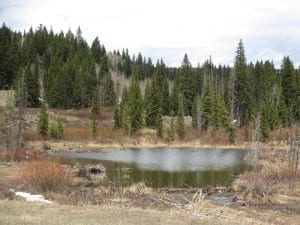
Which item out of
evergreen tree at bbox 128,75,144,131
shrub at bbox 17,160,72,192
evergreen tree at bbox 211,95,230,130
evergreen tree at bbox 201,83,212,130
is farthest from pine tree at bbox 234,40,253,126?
shrub at bbox 17,160,72,192

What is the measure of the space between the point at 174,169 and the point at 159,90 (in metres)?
64.2

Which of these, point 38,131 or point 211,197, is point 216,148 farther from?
point 211,197

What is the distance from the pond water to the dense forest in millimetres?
20744

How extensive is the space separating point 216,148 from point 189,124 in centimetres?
2970

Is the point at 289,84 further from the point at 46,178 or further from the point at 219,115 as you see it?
the point at 46,178

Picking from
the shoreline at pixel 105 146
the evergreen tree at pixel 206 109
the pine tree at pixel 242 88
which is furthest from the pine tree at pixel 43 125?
the pine tree at pixel 242 88

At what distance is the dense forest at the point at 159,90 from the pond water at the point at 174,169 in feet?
68.1

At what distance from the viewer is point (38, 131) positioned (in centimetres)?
8300

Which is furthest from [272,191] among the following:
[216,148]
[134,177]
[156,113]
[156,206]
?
[156,113]

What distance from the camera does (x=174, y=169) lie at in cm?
4838

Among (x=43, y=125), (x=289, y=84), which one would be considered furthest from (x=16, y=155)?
(x=289, y=84)

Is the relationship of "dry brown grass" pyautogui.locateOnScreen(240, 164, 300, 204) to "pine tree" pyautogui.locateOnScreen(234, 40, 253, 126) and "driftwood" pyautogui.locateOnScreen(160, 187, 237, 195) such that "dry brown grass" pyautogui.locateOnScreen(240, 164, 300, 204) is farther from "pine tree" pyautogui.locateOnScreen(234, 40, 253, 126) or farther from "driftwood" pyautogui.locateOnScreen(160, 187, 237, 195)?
"pine tree" pyautogui.locateOnScreen(234, 40, 253, 126)

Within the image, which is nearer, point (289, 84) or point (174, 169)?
point (174, 169)

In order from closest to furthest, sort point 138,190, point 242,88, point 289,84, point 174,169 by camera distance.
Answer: point 138,190, point 174,169, point 242,88, point 289,84
